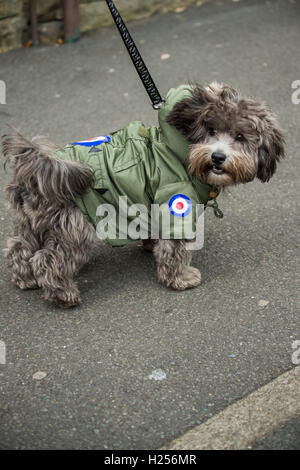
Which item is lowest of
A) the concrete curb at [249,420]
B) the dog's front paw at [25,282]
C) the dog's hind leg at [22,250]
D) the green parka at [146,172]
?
the concrete curb at [249,420]

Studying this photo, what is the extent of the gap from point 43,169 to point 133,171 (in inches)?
21.3

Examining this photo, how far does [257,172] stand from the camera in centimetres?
335

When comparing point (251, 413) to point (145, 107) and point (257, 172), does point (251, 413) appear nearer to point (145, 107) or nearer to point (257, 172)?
point (257, 172)

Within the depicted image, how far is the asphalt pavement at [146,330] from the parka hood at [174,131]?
2.89ft

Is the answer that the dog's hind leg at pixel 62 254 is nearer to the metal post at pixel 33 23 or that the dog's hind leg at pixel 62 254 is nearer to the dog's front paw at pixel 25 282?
the dog's front paw at pixel 25 282

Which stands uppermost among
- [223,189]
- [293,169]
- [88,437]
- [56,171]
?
[56,171]

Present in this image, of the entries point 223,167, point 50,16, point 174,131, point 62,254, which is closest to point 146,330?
point 62,254

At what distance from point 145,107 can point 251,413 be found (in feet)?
12.0

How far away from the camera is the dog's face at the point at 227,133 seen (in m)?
3.17

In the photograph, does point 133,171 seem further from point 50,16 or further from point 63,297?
point 50,16

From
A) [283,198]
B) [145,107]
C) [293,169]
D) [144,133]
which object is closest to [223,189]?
[144,133]

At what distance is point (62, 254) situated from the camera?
3.38 meters

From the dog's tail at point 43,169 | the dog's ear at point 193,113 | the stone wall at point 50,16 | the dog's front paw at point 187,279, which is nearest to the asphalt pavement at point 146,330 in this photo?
the dog's front paw at point 187,279

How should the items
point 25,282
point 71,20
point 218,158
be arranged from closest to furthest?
point 218,158
point 25,282
point 71,20
